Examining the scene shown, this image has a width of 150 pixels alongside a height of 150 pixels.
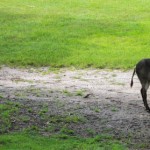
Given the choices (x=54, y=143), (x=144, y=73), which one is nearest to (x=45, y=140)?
(x=54, y=143)

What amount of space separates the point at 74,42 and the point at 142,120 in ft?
40.0

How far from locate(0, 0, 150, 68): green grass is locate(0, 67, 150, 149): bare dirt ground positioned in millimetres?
1880

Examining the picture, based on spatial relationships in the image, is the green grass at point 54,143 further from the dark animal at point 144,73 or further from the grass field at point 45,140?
the dark animal at point 144,73

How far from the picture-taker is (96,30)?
27156 millimetres

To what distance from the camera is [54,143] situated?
11.0 m

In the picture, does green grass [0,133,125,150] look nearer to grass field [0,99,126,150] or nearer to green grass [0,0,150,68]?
grass field [0,99,126,150]

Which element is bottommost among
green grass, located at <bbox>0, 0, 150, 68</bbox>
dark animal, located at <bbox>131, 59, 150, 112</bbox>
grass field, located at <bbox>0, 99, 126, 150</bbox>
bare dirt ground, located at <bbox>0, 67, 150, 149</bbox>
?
green grass, located at <bbox>0, 0, 150, 68</bbox>

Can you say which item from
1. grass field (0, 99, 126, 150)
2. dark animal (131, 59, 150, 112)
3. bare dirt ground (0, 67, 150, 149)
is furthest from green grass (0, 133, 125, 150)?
dark animal (131, 59, 150, 112)

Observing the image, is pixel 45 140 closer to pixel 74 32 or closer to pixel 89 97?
pixel 89 97

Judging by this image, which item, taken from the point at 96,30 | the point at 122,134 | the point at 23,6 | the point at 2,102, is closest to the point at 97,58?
the point at 96,30

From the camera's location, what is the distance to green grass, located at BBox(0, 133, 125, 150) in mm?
10680

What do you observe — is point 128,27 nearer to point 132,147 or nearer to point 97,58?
point 97,58

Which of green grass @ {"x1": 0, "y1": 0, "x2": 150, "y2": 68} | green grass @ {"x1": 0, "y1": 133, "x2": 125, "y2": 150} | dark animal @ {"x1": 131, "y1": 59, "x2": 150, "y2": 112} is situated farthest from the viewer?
green grass @ {"x1": 0, "y1": 0, "x2": 150, "y2": 68}

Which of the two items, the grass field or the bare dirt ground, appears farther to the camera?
the bare dirt ground
